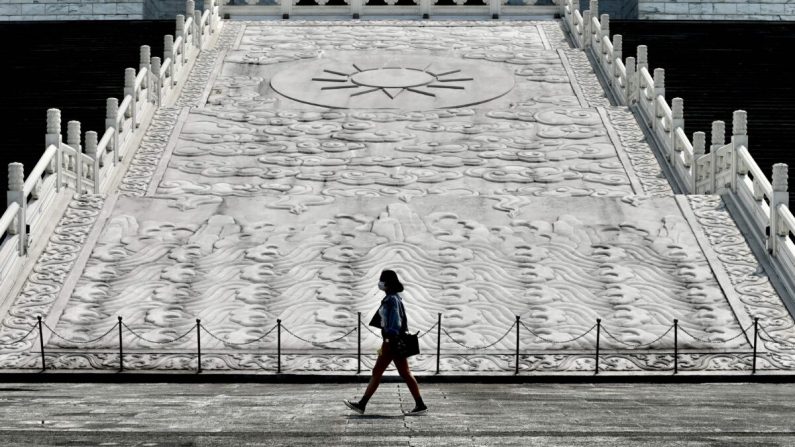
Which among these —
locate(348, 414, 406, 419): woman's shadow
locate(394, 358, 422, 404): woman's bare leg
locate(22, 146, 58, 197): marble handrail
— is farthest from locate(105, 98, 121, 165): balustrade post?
locate(348, 414, 406, 419): woman's shadow

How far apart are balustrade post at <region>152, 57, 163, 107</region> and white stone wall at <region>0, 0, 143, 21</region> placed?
13597mm

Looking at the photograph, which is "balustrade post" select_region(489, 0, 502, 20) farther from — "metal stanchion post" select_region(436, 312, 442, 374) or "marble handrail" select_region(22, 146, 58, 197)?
"metal stanchion post" select_region(436, 312, 442, 374)

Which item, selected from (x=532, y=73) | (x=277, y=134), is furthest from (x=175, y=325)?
(x=532, y=73)

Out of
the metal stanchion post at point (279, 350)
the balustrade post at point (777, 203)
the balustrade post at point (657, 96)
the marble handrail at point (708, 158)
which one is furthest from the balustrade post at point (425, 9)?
the metal stanchion post at point (279, 350)

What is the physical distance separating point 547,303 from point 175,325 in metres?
3.66

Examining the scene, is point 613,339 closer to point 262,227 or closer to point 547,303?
point 547,303

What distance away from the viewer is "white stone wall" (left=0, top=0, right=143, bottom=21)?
36719 millimetres

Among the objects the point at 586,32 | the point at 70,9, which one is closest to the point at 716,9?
the point at 586,32

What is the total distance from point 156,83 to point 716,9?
17.3m

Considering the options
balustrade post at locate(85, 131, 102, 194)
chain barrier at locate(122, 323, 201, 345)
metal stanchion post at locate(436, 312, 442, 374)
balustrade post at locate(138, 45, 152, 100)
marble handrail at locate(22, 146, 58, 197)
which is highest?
balustrade post at locate(138, 45, 152, 100)

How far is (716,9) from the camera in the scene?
36.5 meters

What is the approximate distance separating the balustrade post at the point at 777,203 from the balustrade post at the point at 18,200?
7912 millimetres

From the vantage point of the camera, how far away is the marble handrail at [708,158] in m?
16.4

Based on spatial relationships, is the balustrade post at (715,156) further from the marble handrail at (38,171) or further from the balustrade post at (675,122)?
the marble handrail at (38,171)
